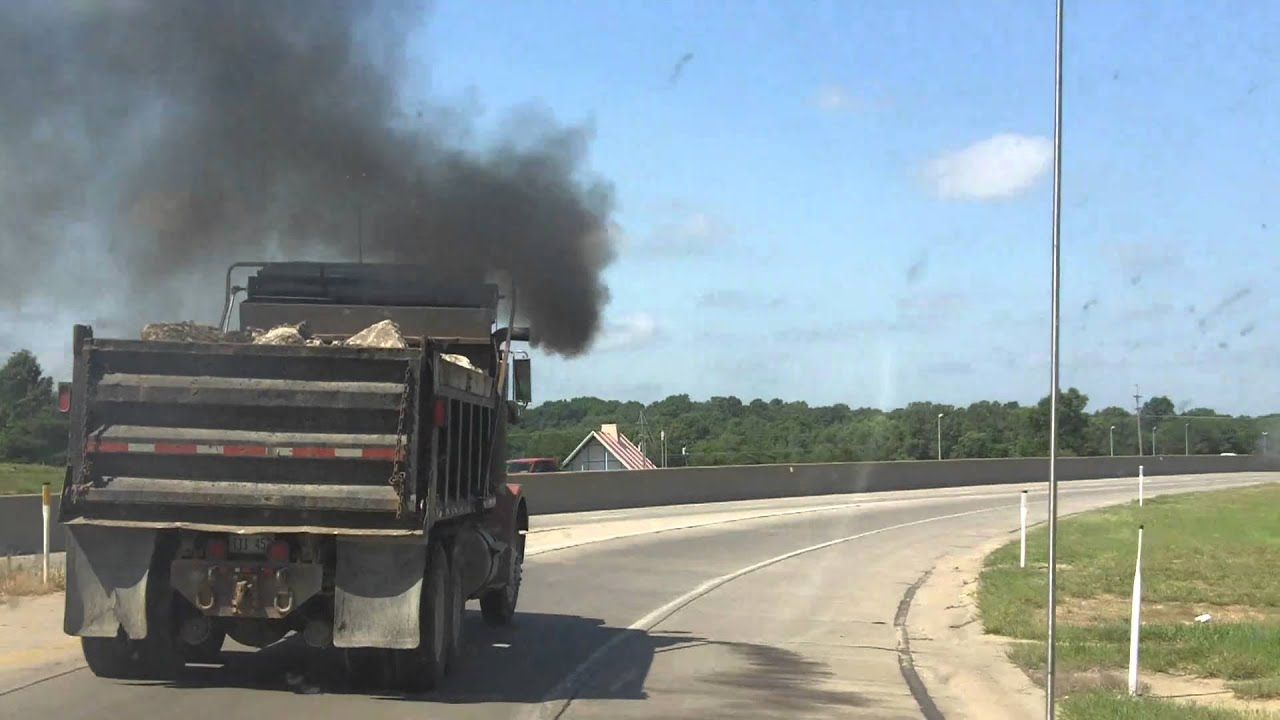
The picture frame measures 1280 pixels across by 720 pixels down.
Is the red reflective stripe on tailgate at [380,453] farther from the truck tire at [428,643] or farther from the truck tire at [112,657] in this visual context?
the truck tire at [112,657]

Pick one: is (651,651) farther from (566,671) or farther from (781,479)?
(781,479)

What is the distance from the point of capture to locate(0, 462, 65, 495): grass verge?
2080 cm

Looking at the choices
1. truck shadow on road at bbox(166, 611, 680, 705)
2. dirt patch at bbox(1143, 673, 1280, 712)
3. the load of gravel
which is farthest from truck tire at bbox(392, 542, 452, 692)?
dirt patch at bbox(1143, 673, 1280, 712)

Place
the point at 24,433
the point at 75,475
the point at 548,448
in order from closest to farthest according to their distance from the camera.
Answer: the point at 75,475
the point at 24,433
the point at 548,448

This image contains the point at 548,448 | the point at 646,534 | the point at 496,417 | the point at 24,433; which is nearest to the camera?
the point at 496,417

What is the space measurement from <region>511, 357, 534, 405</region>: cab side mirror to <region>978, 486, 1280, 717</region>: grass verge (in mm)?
4778

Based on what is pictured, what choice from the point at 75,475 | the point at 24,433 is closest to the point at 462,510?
the point at 75,475

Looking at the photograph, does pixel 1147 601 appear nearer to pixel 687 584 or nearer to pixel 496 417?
pixel 687 584

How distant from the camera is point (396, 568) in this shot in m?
8.04

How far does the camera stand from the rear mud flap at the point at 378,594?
7965 millimetres

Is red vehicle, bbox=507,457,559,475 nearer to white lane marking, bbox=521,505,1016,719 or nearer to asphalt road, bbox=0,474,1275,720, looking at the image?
asphalt road, bbox=0,474,1275,720

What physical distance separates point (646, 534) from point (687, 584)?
8.31 metres

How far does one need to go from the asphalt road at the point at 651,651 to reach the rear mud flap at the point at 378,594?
0.47 m

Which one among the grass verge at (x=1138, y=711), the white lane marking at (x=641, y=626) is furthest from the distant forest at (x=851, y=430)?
the grass verge at (x=1138, y=711)
